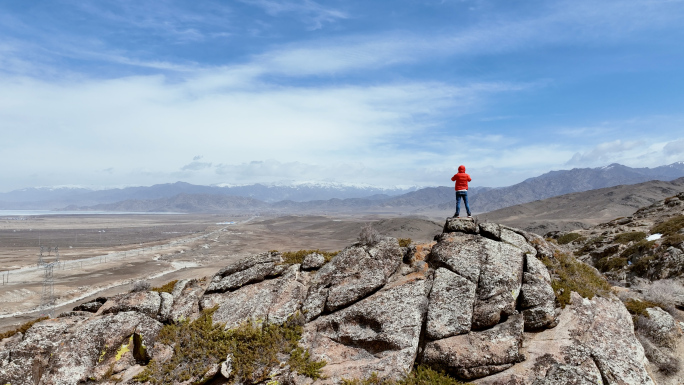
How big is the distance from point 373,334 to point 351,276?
3.06m

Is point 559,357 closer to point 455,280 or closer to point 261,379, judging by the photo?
point 455,280

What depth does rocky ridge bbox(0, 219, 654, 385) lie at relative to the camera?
11133 millimetres

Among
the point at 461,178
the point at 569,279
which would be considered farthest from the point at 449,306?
the point at 461,178

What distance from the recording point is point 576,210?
6988 inches

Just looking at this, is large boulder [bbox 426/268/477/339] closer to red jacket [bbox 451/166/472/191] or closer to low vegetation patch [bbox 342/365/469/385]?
low vegetation patch [bbox 342/365/469/385]

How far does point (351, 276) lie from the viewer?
15.1m

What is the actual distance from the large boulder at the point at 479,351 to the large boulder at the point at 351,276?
142 inches

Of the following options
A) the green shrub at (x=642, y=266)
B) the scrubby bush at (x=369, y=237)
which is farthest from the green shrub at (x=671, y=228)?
the scrubby bush at (x=369, y=237)

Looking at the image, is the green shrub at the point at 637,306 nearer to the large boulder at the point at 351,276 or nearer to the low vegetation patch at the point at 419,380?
the low vegetation patch at the point at 419,380

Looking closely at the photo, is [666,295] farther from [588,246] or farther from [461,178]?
[588,246]

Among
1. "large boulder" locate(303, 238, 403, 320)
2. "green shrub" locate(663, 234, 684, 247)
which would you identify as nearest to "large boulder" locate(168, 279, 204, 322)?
"large boulder" locate(303, 238, 403, 320)

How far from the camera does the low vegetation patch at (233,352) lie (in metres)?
12.0

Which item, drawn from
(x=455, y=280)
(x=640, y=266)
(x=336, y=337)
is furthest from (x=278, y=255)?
(x=640, y=266)

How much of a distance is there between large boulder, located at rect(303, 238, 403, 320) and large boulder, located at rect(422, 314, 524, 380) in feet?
11.8
